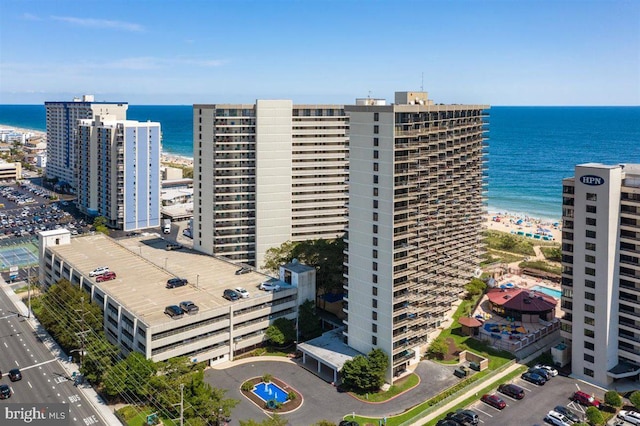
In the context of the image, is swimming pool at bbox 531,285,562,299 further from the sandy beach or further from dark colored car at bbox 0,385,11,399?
dark colored car at bbox 0,385,11,399

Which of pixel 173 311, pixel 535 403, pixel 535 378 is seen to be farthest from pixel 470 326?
pixel 173 311

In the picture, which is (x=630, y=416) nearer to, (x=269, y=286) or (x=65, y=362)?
(x=269, y=286)

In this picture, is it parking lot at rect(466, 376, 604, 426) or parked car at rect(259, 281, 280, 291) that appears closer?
parking lot at rect(466, 376, 604, 426)

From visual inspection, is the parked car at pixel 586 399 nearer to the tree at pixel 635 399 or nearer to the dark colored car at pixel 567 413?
the dark colored car at pixel 567 413

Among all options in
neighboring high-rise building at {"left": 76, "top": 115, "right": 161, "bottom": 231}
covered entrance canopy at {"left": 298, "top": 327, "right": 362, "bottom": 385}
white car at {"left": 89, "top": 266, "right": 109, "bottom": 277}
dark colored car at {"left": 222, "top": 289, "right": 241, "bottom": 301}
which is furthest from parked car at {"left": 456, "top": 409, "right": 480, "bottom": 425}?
neighboring high-rise building at {"left": 76, "top": 115, "right": 161, "bottom": 231}

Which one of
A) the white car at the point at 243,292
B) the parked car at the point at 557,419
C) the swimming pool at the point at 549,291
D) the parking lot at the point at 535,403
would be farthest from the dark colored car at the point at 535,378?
the white car at the point at 243,292

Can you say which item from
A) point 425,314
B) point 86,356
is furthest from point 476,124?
point 86,356
